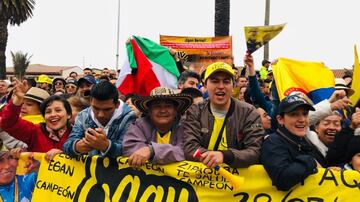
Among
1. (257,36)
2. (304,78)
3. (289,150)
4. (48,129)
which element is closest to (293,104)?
(289,150)

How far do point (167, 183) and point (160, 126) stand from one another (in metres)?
0.50

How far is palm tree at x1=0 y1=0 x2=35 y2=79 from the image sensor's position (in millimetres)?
23875

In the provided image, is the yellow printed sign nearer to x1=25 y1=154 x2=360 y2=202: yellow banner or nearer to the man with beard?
the man with beard

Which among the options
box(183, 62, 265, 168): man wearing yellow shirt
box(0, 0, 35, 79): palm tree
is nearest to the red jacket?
box(183, 62, 265, 168): man wearing yellow shirt

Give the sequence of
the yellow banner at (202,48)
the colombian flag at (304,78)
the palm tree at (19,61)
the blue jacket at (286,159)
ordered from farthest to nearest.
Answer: the palm tree at (19,61)
the yellow banner at (202,48)
the colombian flag at (304,78)
the blue jacket at (286,159)

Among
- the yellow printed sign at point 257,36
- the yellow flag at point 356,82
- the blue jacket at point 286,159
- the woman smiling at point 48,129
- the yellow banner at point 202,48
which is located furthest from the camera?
the yellow banner at point 202,48

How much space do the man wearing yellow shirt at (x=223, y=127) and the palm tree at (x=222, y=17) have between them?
8195 millimetres

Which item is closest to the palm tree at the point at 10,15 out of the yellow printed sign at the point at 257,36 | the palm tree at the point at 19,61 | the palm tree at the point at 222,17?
the palm tree at the point at 19,61

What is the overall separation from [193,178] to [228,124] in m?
0.54

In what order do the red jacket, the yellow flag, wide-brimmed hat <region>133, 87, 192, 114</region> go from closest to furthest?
1. wide-brimmed hat <region>133, 87, 192, 114</region>
2. the red jacket
3. the yellow flag

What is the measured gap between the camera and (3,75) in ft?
76.8

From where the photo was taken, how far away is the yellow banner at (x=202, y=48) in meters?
12.4

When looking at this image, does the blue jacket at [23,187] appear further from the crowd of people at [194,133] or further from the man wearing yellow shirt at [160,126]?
the man wearing yellow shirt at [160,126]

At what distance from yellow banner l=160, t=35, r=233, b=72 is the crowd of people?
7769 millimetres
